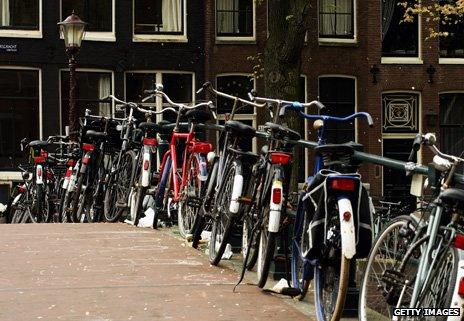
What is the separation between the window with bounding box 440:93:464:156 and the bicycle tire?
21817mm

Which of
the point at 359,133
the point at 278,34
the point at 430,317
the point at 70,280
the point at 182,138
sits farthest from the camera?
the point at 359,133

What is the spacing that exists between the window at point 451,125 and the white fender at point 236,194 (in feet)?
67.6

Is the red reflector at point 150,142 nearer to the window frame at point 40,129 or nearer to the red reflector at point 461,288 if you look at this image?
the red reflector at point 461,288

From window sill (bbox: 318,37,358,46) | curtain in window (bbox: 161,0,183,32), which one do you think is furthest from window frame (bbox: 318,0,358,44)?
curtain in window (bbox: 161,0,183,32)

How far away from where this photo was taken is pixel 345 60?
25156 millimetres

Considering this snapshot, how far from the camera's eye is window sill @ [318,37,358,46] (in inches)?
987

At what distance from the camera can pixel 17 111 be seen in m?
22.4

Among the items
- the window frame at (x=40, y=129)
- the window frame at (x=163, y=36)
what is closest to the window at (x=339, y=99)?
the window frame at (x=163, y=36)

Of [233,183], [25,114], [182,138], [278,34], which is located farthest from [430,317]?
[25,114]

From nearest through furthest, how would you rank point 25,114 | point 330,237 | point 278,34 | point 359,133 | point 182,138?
1. point 330,237
2. point 182,138
3. point 278,34
4. point 25,114
5. point 359,133

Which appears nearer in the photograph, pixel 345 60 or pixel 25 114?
pixel 25 114

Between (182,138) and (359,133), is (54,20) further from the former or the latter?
(182,138)

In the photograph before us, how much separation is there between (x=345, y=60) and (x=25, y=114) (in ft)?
28.2

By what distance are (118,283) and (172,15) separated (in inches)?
754
